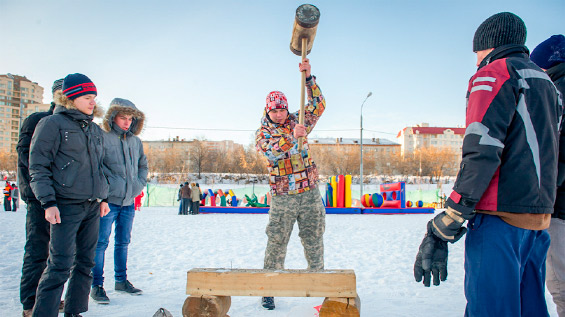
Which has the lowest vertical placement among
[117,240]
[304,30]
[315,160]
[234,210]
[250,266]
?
[234,210]

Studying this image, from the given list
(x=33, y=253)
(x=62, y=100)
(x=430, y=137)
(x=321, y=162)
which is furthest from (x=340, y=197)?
(x=430, y=137)

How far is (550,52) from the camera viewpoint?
235cm

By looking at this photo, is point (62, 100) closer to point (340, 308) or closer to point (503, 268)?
point (340, 308)

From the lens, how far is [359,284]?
389 centimetres

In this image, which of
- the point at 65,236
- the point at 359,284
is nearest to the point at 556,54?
the point at 359,284

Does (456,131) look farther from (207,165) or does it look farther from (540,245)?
(540,245)

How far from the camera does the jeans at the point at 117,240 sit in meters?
3.32

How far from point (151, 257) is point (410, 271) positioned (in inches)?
153

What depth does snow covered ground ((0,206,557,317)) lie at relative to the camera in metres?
2.99

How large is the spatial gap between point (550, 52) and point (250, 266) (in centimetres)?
412

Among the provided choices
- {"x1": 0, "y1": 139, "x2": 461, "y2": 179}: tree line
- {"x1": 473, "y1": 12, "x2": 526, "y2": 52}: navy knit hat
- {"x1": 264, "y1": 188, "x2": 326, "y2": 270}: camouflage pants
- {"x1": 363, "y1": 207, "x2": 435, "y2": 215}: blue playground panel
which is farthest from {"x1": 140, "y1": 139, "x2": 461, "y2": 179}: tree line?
{"x1": 473, "y1": 12, "x2": 526, "y2": 52}: navy knit hat

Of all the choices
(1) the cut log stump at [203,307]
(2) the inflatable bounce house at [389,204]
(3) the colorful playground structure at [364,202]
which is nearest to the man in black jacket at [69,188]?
(1) the cut log stump at [203,307]

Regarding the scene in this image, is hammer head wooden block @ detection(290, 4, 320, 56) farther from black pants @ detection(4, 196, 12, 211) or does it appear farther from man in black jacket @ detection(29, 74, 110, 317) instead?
black pants @ detection(4, 196, 12, 211)

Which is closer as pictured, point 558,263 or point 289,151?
point 558,263
